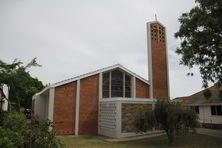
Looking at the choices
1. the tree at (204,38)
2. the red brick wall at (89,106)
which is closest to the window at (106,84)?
the red brick wall at (89,106)

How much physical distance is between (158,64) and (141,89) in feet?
10.5

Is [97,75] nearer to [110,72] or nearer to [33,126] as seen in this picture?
[110,72]

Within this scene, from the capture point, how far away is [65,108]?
1922 centimetres

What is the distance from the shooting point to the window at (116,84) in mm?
21720

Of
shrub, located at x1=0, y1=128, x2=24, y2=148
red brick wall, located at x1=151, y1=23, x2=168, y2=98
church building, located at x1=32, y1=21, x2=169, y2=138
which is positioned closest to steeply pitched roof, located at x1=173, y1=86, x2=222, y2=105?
red brick wall, located at x1=151, y1=23, x2=168, y2=98

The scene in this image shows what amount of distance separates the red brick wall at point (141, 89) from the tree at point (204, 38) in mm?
6849

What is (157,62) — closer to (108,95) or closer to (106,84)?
(106,84)

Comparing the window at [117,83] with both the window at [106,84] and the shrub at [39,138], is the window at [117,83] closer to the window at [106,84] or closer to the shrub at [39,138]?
the window at [106,84]

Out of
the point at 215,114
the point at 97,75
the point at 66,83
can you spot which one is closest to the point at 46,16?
the point at 66,83

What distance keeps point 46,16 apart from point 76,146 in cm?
801

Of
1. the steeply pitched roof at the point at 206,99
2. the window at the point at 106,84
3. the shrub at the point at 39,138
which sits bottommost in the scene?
the shrub at the point at 39,138

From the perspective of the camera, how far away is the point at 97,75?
69.3ft

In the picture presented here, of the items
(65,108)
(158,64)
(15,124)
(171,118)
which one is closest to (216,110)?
(158,64)

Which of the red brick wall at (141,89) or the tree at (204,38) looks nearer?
the tree at (204,38)
